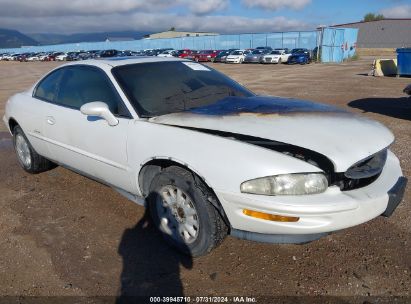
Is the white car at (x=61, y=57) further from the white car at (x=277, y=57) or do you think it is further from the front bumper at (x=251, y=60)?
the white car at (x=277, y=57)

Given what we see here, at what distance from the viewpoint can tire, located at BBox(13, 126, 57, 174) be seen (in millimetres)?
4637

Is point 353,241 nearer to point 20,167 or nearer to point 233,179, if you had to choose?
point 233,179

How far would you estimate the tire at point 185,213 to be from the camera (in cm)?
267

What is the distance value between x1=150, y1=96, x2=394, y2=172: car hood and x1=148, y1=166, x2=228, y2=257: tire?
0.43m

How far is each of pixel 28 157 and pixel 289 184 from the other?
144 inches

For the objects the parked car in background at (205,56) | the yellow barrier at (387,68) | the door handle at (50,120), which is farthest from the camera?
the parked car in background at (205,56)

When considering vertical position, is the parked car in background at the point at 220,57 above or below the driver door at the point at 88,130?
below

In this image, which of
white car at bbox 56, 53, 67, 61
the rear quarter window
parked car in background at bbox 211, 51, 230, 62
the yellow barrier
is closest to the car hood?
the rear quarter window

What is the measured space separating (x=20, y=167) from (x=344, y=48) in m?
35.9

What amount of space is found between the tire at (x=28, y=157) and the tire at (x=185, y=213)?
7.42 feet

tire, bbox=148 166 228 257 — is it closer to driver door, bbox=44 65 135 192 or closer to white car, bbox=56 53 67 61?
driver door, bbox=44 65 135 192

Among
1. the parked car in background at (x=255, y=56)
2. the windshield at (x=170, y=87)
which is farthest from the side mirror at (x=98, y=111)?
the parked car in background at (x=255, y=56)

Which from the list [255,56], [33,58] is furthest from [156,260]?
[33,58]

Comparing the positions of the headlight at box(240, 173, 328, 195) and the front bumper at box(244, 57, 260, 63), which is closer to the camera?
the headlight at box(240, 173, 328, 195)
